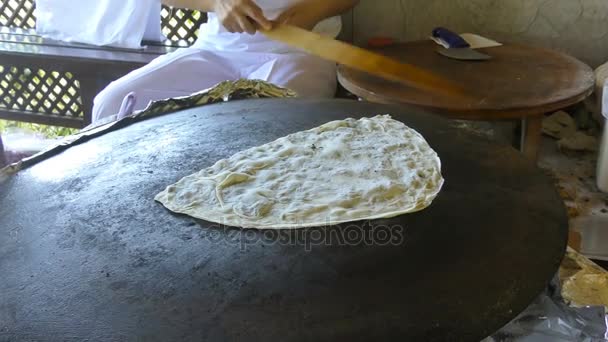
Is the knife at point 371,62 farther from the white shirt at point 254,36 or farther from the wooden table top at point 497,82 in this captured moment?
the white shirt at point 254,36

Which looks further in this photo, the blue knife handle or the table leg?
the blue knife handle

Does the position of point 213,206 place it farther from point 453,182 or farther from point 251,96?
point 251,96

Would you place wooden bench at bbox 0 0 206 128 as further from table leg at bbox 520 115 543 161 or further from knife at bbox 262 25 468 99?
table leg at bbox 520 115 543 161

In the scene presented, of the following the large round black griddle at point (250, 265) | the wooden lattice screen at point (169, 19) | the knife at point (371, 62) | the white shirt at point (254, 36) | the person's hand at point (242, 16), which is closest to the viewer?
the large round black griddle at point (250, 265)

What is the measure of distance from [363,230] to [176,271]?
0.30 m

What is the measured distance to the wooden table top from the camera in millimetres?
1532

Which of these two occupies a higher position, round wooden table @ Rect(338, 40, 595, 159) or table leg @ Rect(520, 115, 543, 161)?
round wooden table @ Rect(338, 40, 595, 159)

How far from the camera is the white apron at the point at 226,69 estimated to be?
1985mm

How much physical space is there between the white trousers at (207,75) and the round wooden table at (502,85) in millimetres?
225

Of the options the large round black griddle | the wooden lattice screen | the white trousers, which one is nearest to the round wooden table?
the white trousers

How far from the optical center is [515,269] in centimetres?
86

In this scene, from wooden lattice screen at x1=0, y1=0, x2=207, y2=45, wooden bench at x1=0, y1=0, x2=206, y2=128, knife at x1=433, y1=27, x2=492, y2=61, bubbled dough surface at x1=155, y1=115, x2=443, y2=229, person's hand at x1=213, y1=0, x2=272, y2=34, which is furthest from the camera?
wooden lattice screen at x1=0, y1=0, x2=207, y2=45

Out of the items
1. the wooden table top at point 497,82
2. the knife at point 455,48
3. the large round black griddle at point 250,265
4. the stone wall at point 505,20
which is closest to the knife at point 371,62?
the wooden table top at point 497,82

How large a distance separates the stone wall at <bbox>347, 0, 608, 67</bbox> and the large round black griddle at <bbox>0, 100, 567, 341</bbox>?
4.02 ft
